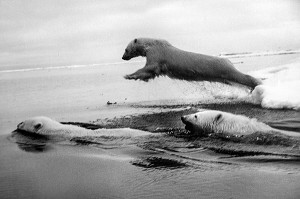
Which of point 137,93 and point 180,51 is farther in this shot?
point 137,93

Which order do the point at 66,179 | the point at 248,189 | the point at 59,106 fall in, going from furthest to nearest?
the point at 59,106 < the point at 66,179 < the point at 248,189

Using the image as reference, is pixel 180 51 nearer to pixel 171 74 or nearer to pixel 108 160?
pixel 171 74

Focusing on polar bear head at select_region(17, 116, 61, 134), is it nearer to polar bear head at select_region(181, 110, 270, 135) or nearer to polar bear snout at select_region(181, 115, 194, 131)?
polar bear snout at select_region(181, 115, 194, 131)

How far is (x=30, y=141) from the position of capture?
8.07m

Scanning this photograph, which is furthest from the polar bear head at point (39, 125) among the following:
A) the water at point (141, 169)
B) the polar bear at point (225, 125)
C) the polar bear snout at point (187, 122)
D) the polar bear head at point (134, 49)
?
the polar bear head at point (134, 49)

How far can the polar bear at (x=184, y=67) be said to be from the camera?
1114 cm

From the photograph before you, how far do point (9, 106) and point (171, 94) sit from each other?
5.66m

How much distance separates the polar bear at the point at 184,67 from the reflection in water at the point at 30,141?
131 inches

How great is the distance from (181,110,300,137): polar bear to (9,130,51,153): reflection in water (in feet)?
8.94

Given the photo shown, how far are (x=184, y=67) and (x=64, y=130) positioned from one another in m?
4.33

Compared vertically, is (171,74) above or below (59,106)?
above

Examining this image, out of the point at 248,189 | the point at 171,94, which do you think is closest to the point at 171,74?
the point at 171,94

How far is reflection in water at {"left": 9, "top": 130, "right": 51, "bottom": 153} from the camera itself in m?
7.49

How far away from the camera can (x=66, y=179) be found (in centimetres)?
549
